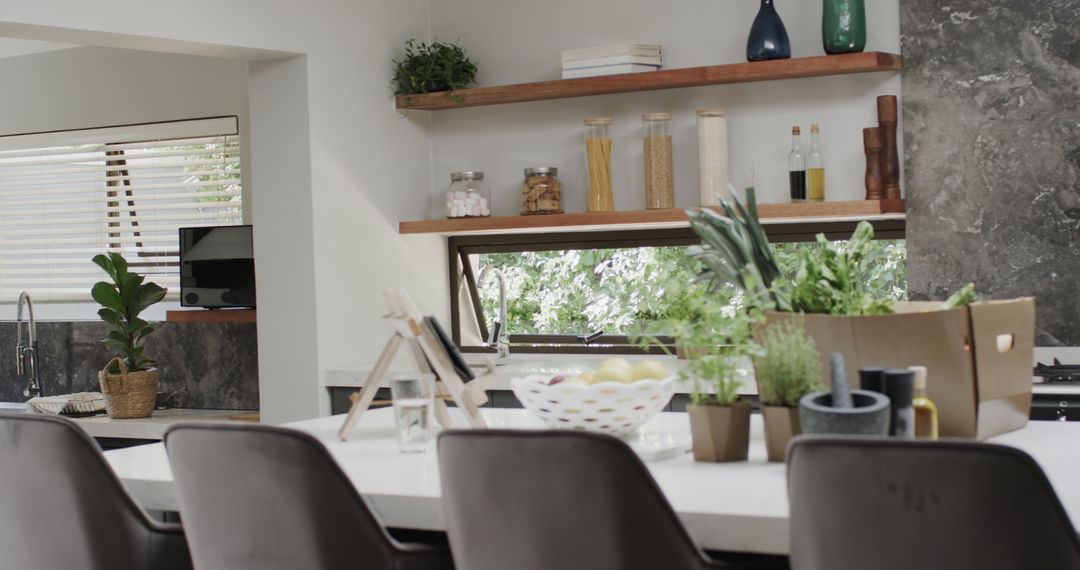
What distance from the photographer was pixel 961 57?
415cm

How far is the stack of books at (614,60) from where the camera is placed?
461 cm

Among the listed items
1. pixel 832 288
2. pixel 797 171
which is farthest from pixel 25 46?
pixel 832 288

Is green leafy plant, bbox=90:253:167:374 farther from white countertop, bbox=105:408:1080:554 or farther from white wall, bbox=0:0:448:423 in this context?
white countertop, bbox=105:408:1080:554

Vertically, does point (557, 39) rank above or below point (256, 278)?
above

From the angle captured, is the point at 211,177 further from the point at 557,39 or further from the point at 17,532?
the point at 17,532

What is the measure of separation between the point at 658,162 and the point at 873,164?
0.79m

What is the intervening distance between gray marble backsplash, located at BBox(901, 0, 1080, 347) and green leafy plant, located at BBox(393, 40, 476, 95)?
5.69ft

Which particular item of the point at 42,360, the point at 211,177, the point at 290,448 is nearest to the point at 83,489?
the point at 290,448

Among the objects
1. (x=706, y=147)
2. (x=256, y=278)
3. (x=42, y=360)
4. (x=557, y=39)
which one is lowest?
(x=42, y=360)

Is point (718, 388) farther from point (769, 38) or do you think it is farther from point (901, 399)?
point (769, 38)

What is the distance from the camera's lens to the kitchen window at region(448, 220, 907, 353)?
491 centimetres

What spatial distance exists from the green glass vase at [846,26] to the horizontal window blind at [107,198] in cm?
265

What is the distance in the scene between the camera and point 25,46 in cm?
599

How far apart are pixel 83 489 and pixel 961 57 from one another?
10.6ft
